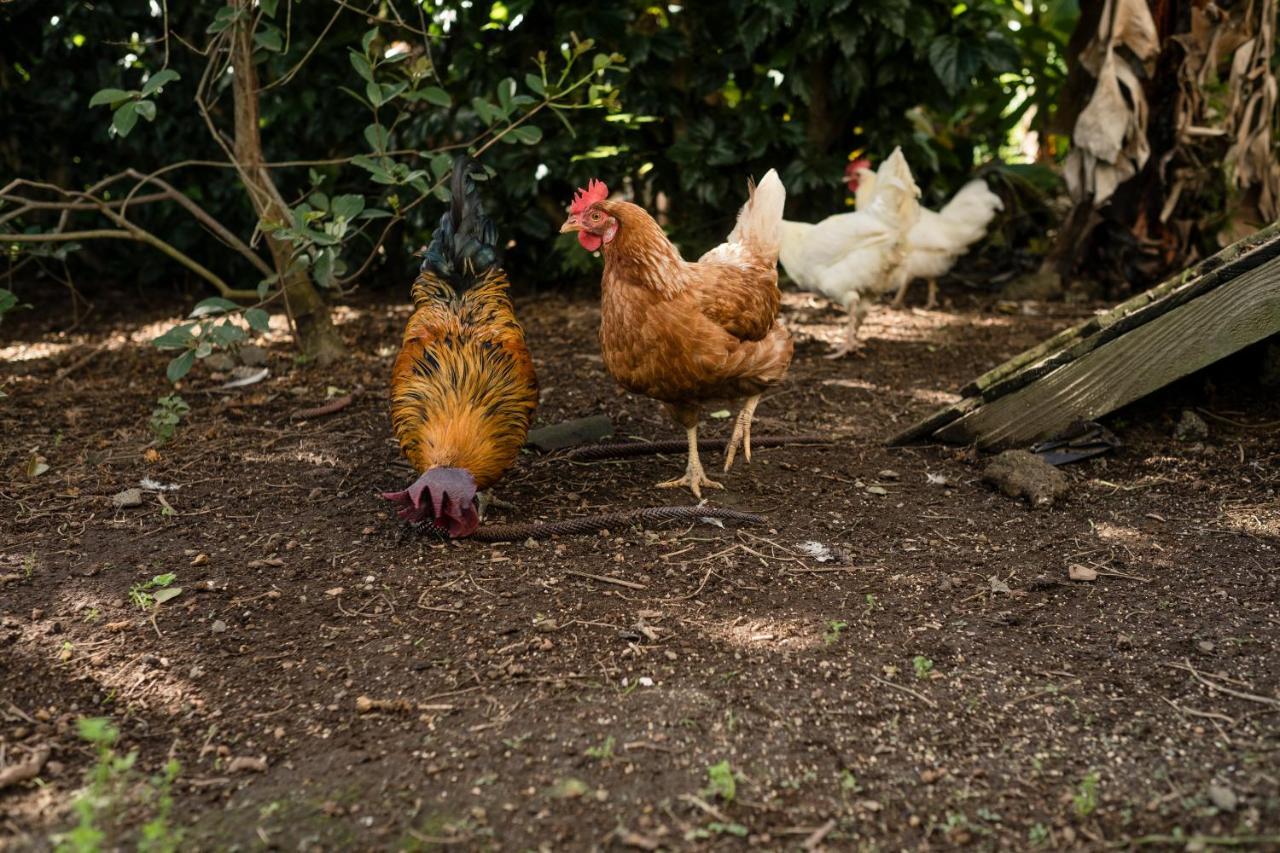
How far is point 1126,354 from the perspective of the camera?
A: 4.11 metres

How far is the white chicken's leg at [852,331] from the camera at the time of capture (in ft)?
19.9

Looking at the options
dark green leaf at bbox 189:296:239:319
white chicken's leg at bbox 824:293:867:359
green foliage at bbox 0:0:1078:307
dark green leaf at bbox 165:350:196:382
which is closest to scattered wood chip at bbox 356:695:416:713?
dark green leaf at bbox 165:350:196:382

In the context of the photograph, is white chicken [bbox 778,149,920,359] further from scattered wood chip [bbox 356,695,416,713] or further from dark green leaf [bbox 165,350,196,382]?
scattered wood chip [bbox 356,695,416,713]

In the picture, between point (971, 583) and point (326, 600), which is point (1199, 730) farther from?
point (326, 600)

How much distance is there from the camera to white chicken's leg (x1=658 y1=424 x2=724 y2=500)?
13.6ft

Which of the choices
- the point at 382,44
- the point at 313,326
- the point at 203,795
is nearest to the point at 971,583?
the point at 203,795

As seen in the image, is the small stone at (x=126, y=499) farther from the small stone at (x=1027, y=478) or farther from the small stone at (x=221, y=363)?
the small stone at (x=1027, y=478)

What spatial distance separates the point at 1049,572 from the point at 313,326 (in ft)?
13.2

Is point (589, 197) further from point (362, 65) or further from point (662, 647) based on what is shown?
point (662, 647)

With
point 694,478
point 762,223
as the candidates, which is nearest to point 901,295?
point 762,223

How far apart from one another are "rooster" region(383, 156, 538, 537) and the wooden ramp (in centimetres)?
180

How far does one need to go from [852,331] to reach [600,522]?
2939 millimetres

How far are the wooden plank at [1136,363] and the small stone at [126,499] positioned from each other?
128 inches

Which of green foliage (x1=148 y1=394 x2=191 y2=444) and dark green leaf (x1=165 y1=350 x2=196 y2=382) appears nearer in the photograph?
dark green leaf (x1=165 y1=350 x2=196 y2=382)
